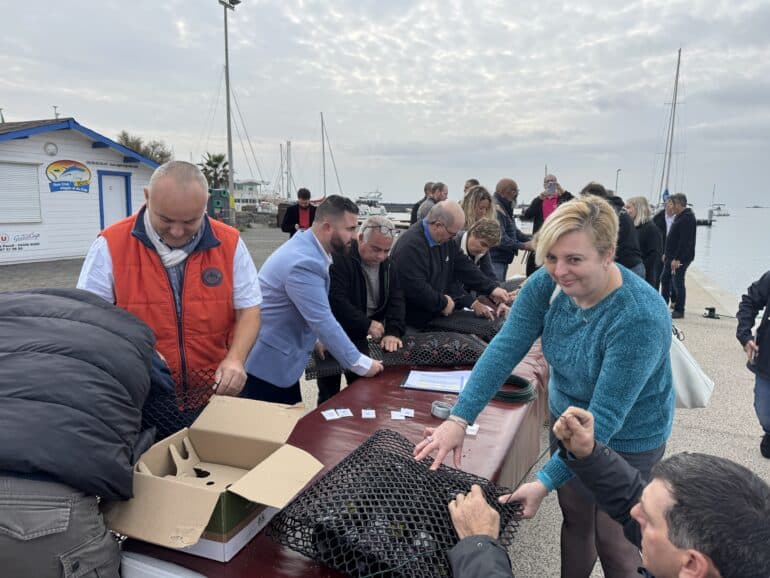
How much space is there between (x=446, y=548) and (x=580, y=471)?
42 centimetres

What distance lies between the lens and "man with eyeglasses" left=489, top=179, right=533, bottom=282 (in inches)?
236

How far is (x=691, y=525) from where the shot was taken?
3.09 feet

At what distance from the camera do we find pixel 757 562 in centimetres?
87

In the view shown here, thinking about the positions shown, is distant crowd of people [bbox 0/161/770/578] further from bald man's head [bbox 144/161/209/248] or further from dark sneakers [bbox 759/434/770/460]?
dark sneakers [bbox 759/434/770/460]

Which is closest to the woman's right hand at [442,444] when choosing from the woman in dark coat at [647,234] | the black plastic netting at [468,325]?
the black plastic netting at [468,325]

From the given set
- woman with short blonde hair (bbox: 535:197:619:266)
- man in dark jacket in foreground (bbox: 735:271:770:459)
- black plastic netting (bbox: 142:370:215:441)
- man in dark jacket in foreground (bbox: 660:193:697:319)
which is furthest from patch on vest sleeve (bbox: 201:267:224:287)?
man in dark jacket in foreground (bbox: 660:193:697:319)

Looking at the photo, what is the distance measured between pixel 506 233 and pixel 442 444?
15.9 ft

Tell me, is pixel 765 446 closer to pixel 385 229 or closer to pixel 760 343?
pixel 760 343

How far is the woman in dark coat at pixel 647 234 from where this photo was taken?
6.60 m

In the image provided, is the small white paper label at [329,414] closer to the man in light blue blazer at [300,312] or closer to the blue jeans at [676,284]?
the man in light blue blazer at [300,312]

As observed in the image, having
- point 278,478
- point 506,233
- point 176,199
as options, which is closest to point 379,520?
point 278,478

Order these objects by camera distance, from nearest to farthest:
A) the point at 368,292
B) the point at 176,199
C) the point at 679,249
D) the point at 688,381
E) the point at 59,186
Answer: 1. the point at 176,199
2. the point at 688,381
3. the point at 368,292
4. the point at 679,249
5. the point at 59,186

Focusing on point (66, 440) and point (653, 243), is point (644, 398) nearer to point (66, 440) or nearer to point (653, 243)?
point (66, 440)

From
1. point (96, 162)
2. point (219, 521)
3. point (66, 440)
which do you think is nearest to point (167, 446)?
point (219, 521)
